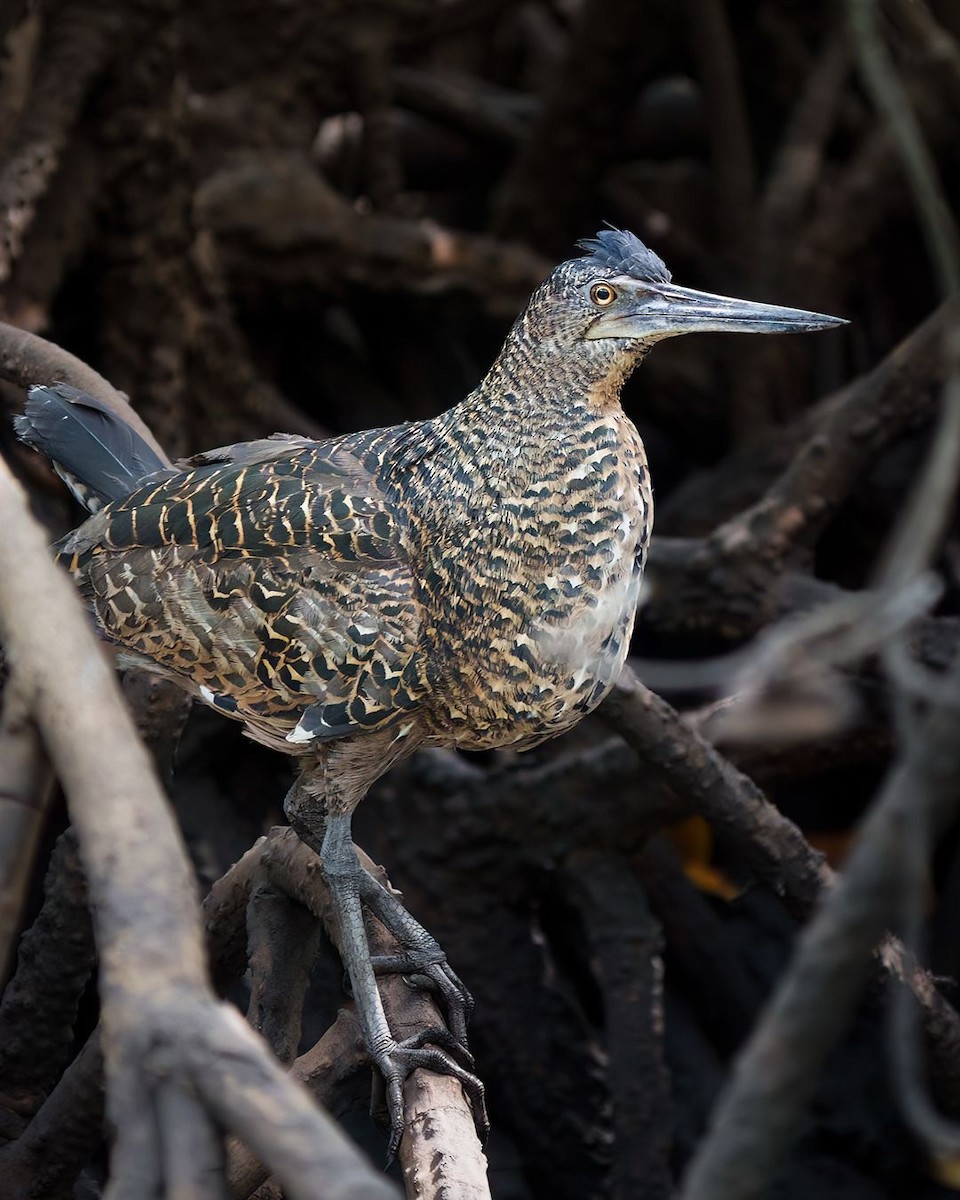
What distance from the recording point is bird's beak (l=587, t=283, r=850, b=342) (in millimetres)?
1913

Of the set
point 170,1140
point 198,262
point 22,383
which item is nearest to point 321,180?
point 198,262

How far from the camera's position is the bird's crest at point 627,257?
2.00 m

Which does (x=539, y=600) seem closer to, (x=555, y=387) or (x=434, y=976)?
(x=555, y=387)

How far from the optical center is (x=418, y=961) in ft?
7.00

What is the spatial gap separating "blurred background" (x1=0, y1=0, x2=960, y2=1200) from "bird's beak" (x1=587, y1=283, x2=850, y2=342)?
110 cm

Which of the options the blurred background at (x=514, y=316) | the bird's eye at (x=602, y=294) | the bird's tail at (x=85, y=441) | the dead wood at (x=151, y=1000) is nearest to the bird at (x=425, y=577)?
the bird's eye at (x=602, y=294)

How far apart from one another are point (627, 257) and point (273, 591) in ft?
2.17

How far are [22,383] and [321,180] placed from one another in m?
1.72

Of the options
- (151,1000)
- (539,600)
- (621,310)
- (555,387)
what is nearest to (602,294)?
(621,310)

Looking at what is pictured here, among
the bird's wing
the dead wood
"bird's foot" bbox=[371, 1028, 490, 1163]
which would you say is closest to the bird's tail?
the bird's wing

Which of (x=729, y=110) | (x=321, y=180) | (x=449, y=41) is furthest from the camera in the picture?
(x=449, y=41)

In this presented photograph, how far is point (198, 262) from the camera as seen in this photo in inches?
149

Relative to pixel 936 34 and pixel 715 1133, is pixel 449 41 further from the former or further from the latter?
pixel 715 1133

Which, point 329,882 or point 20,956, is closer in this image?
point 329,882
